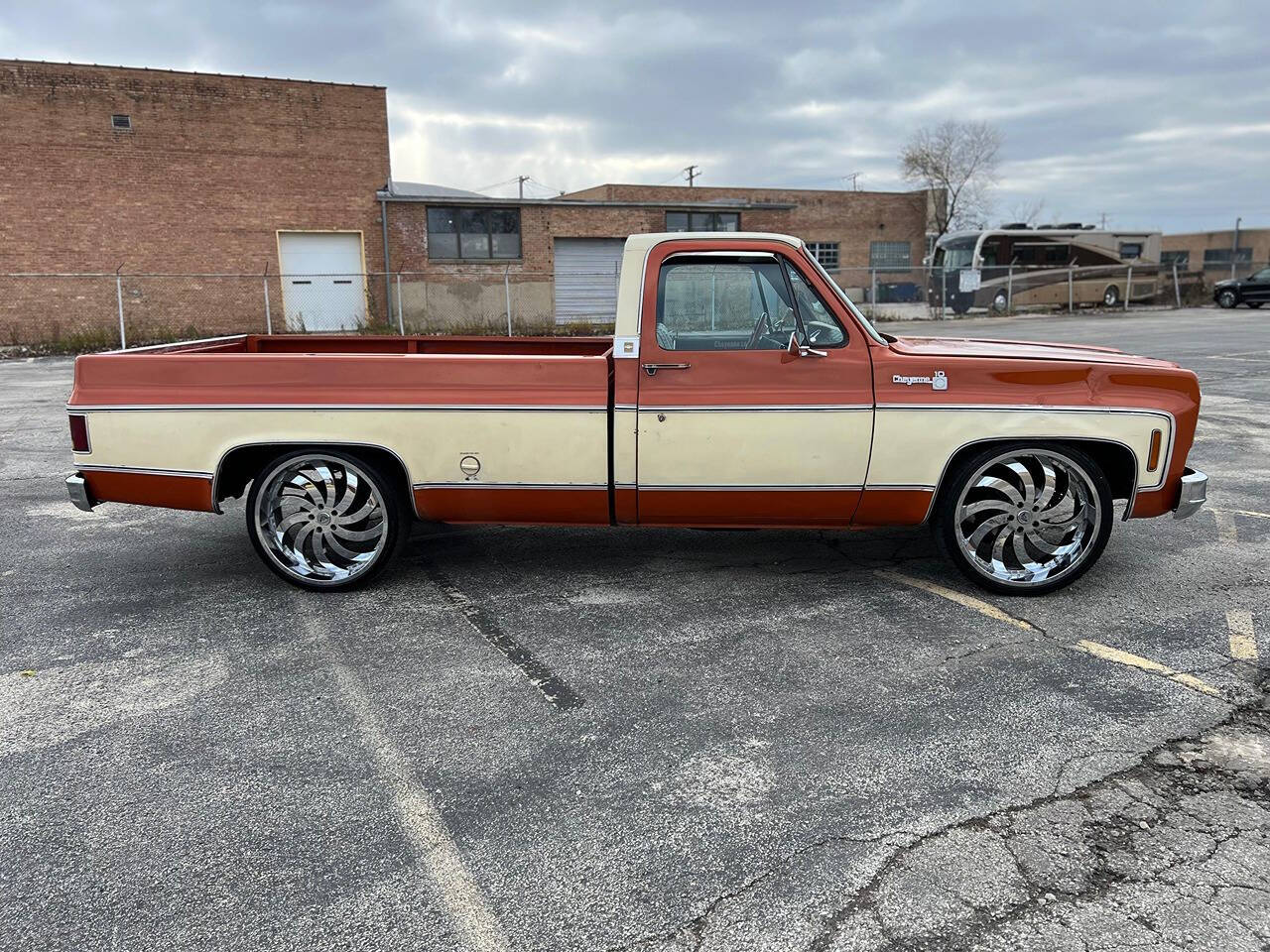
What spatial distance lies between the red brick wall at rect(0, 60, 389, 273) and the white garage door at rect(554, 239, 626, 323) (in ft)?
19.6

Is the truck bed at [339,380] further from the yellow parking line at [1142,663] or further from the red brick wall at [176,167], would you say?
the red brick wall at [176,167]

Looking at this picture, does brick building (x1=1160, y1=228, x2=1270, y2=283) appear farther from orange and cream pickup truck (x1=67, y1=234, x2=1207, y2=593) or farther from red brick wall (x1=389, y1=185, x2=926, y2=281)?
orange and cream pickup truck (x1=67, y1=234, x2=1207, y2=593)

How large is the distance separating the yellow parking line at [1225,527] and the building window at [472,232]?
25713mm

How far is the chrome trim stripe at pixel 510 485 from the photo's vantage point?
5.00 metres

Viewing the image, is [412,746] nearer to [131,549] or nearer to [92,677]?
[92,677]

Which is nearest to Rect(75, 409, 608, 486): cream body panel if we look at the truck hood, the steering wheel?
the steering wheel

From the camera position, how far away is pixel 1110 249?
3622 cm

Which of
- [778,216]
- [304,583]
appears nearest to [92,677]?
[304,583]

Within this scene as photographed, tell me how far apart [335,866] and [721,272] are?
3.43m

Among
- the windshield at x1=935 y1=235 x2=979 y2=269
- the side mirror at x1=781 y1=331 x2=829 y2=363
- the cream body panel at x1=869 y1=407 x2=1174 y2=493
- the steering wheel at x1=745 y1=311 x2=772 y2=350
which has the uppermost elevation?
the windshield at x1=935 y1=235 x2=979 y2=269

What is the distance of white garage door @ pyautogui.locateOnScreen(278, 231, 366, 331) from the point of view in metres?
28.3

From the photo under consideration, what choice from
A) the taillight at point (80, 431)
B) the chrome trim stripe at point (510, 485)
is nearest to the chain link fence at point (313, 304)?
the taillight at point (80, 431)

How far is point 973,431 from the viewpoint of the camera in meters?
4.82

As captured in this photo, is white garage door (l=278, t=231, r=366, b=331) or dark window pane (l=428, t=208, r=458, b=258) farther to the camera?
dark window pane (l=428, t=208, r=458, b=258)
